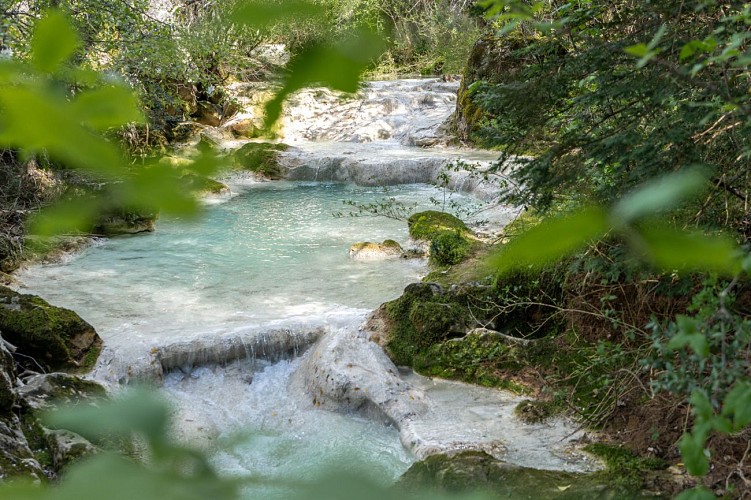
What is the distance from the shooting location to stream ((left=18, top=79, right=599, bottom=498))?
4.79 meters

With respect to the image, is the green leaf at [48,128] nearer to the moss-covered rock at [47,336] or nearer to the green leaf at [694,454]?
the green leaf at [694,454]

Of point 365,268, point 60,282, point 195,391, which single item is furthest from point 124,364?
point 365,268

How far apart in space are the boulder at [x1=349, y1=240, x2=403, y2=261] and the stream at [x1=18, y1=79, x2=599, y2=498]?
0.11 meters

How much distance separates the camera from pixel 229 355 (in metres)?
6.07

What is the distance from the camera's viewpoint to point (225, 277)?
307 inches

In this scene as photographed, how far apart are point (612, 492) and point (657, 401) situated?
652 mm

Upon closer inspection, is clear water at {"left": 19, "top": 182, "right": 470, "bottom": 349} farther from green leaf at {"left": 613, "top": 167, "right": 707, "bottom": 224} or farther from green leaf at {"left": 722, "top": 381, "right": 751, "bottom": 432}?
green leaf at {"left": 613, "top": 167, "right": 707, "bottom": 224}

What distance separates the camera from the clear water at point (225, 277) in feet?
21.7

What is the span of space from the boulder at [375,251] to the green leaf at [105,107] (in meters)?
7.73

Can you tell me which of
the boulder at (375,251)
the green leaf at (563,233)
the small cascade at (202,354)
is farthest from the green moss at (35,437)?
the boulder at (375,251)

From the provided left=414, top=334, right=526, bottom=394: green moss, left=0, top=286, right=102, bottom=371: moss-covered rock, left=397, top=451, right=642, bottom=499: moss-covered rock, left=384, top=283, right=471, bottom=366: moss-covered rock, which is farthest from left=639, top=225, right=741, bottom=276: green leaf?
left=0, top=286, right=102, bottom=371: moss-covered rock

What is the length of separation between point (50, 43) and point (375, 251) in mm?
7858

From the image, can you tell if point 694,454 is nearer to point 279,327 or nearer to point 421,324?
point 421,324

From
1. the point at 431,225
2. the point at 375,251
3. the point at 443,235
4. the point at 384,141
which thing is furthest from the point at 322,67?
the point at 384,141
